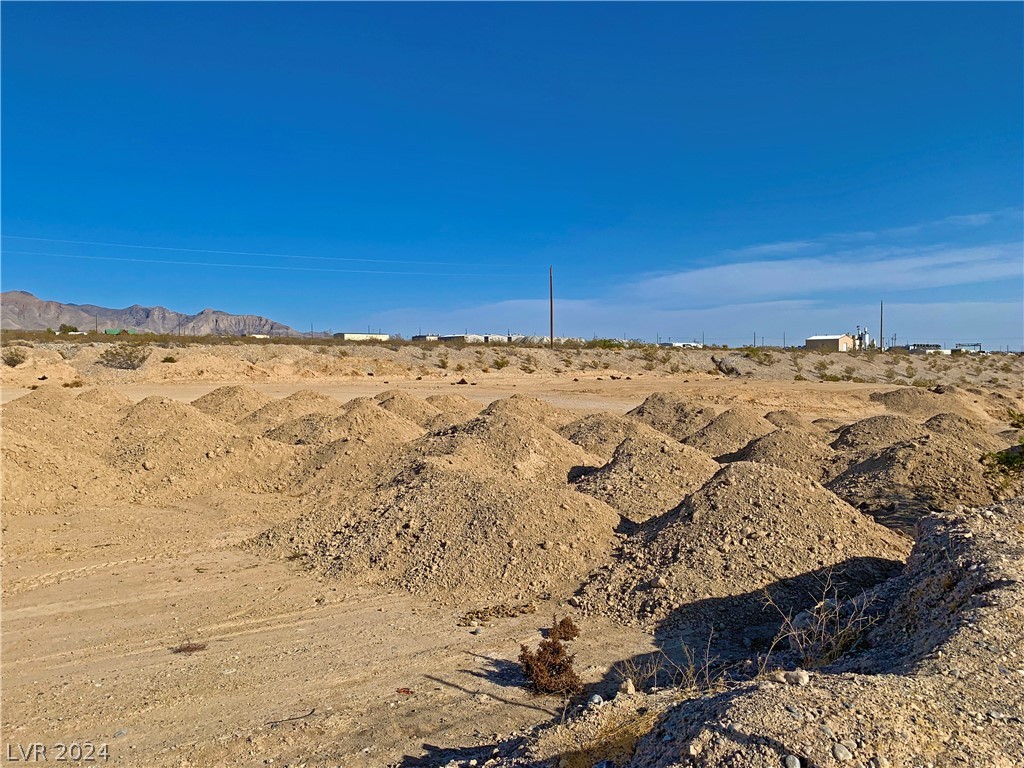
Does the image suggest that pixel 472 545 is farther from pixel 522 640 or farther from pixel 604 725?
pixel 604 725

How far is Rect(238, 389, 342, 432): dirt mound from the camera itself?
16.1 metres

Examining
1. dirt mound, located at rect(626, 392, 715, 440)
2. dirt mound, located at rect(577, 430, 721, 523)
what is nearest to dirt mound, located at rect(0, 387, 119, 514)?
dirt mound, located at rect(577, 430, 721, 523)

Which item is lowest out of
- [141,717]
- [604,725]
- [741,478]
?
[141,717]

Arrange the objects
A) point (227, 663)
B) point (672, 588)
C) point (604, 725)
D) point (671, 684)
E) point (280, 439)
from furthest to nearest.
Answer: point (280, 439)
point (672, 588)
point (227, 663)
point (671, 684)
point (604, 725)

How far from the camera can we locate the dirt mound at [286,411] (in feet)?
52.7

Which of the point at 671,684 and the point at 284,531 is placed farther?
the point at 284,531

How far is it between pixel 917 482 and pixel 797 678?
775cm

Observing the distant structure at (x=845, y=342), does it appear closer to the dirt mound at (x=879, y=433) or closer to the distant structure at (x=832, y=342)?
the distant structure at (x=832, y=342)

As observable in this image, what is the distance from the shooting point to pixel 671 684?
5.23 metres

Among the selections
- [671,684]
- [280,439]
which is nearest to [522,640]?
[671,684]

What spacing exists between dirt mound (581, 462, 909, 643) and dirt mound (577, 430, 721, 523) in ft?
6.06

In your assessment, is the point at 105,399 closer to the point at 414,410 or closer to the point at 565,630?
the point at 414,410

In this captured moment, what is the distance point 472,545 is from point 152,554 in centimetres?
414

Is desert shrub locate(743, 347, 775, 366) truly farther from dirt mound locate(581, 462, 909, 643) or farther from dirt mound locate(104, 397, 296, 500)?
dirt mound locate(581, 462, 909, 643)
